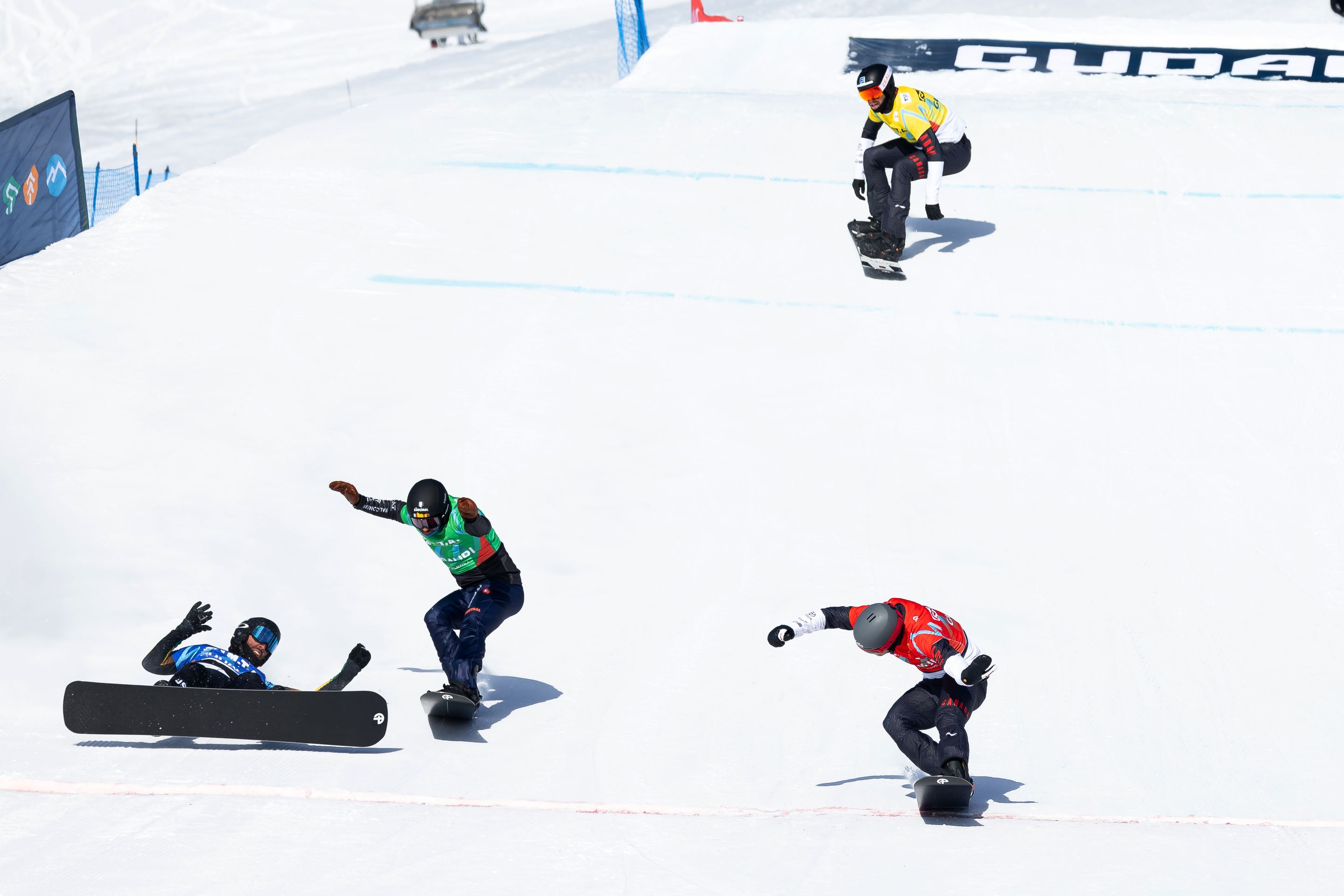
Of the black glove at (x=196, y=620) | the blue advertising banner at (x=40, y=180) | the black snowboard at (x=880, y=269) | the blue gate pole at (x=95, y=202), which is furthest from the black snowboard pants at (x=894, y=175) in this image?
the blue gate pole at (x=95, y=202)

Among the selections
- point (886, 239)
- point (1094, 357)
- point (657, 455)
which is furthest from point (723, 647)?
point (886, 239)

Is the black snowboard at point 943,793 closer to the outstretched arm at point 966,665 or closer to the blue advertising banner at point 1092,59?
the outstretched arm at point 966,665

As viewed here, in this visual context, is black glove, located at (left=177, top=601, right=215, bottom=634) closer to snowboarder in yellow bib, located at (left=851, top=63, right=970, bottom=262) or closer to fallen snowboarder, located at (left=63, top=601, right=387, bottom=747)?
fallen snowboarder, located at (left=63, top=601, right=387, bottom=747)

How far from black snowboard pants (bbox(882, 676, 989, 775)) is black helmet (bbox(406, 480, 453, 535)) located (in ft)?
7.33

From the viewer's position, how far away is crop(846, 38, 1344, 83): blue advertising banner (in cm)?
1498

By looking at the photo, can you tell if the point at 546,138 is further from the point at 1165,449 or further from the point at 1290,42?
the point at 1290,42

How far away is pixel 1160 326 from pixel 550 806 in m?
6.72

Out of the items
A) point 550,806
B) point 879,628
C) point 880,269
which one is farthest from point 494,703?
point 880,269

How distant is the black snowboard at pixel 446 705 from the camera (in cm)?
557

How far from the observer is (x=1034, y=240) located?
1094 centimetres

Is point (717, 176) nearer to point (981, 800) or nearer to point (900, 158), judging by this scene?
point (900, 158)

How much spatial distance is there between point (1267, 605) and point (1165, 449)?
163cm

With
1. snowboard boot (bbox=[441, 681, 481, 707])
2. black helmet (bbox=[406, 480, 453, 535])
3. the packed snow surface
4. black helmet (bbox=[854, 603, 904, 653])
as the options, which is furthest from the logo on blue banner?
black helmet (bbox=[854, 603, 904, 653])

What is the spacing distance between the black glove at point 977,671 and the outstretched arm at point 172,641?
11.6 feet
